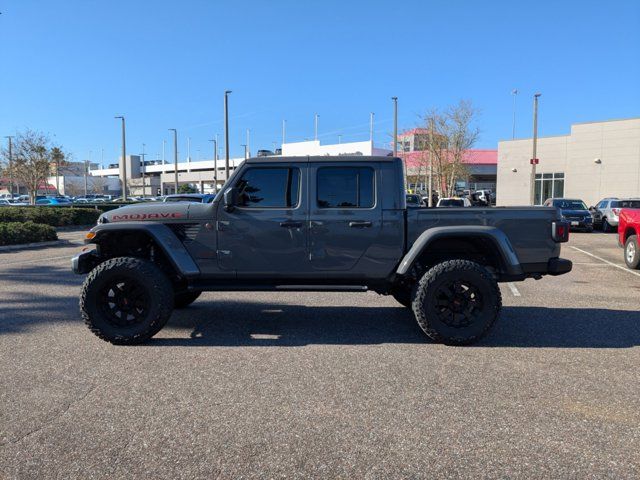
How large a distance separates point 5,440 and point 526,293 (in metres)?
7.79

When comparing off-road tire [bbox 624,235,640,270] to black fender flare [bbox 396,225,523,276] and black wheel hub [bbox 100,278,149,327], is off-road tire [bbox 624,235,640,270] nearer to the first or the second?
black fender flare [bbox 396,225,523,276]

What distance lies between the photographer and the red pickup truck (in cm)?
1148

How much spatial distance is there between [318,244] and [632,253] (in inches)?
362

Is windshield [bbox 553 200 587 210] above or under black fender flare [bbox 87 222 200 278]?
above

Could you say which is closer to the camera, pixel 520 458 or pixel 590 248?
pixel 520 458

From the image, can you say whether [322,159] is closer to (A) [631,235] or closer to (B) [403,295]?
(B) [403,295]

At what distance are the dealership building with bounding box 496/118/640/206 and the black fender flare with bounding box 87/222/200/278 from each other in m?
35.7

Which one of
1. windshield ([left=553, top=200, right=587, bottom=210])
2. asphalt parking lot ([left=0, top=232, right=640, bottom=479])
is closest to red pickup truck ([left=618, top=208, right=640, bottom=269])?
asphalt parking lot ([left=0, top=232, right=640, bottom=479])

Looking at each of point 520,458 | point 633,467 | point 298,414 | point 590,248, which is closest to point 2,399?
point 298,414

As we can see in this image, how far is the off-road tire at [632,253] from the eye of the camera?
1147 cm

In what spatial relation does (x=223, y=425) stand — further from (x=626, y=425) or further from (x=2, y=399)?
(x=626, y=425)

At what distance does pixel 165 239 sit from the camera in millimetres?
5645

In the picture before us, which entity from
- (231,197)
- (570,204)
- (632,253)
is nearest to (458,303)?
(231,197)

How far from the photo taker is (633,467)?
309 cm
